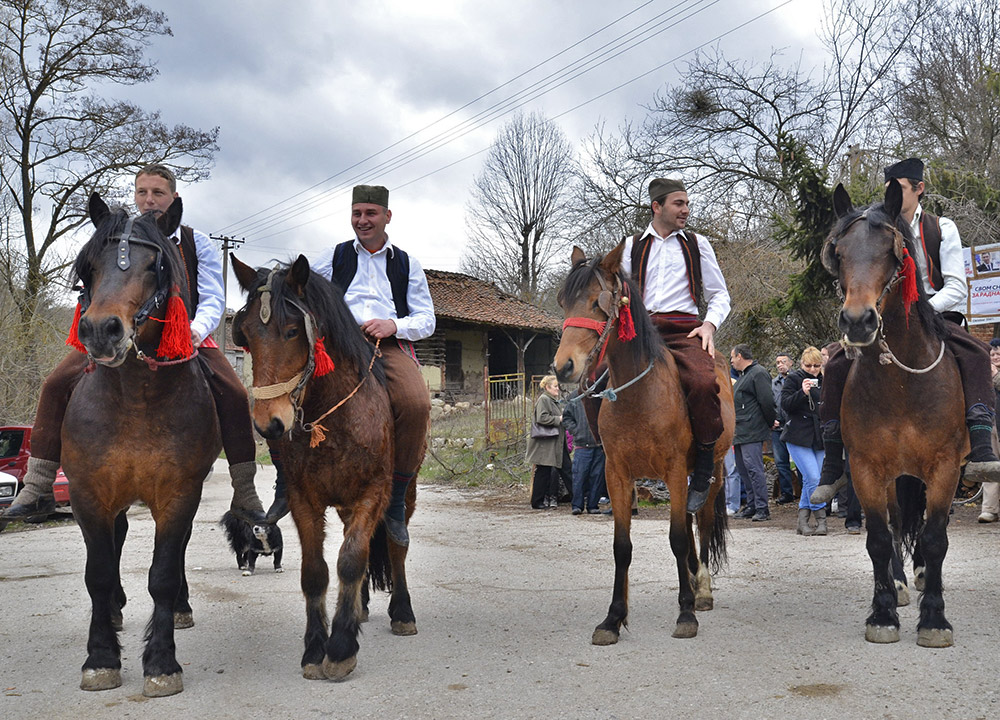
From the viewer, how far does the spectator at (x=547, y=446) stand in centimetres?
1340

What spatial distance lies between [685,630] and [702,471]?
1.12m

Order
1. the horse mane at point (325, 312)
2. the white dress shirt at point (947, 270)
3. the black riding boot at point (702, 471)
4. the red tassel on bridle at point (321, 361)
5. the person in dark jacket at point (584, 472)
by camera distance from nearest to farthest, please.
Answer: the horse mane at point (325, 312) → the red tassel on bridle at point (321, 361) → the white dress shirt at point (947, 270) → the black riding boot at point (702, 471) → the person in dark jacket at point (584, 472)

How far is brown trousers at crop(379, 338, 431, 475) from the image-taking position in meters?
5.29

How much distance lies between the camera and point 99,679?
14.3ft

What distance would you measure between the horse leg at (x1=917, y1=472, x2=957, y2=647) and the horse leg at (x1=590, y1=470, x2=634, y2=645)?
174 cm

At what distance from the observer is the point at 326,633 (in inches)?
184

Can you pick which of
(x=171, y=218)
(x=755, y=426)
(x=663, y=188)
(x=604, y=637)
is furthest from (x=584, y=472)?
(x=171, y=218)

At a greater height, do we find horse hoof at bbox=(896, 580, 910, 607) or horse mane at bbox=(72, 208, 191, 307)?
horse mane at bbox=(72, 208, 191, 307)

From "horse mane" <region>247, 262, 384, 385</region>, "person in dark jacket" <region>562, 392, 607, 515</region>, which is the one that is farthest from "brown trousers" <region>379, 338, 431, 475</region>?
"person in dark jacket" <region>562, 392, 607, 515</region>

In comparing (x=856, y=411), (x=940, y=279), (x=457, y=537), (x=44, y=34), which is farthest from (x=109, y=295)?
(x=44, y=34)

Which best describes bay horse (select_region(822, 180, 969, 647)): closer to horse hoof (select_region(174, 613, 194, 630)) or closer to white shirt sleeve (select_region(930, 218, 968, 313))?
white shirt sleeve (select_region(930, 218, 968, 313))

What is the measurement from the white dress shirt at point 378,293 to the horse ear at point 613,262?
128 cm

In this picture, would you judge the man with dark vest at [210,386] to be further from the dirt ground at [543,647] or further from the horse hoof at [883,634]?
the horse hoof at [883,634]

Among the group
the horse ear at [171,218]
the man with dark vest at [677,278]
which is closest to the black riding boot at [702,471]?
the man with dark vest at [677,278]
